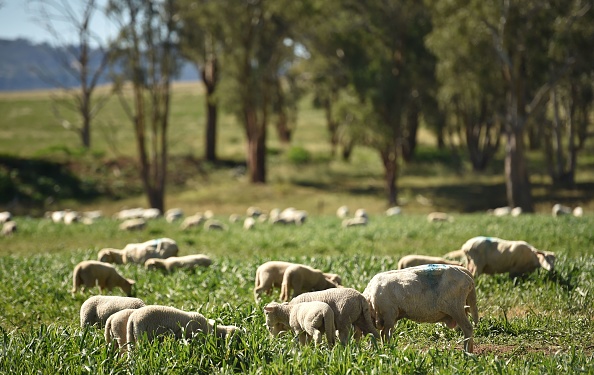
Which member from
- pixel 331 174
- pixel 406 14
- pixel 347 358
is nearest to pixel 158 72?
pixel 406 14

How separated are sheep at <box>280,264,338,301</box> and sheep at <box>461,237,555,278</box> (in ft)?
10.1

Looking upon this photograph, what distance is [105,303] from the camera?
32.9 feet

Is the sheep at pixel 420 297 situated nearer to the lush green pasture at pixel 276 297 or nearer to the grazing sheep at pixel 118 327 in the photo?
the lush green pasture at pixel 276 297

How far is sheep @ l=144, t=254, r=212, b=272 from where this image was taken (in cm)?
1573

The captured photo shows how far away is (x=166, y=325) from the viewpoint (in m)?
8.94

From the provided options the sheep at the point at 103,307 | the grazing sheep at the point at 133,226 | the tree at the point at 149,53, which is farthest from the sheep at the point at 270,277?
the tree at the point at 149,53

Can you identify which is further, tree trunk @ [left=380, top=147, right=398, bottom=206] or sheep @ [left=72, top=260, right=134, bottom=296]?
tree trunk @ [left=380, top=147, right=398, bottom=206]

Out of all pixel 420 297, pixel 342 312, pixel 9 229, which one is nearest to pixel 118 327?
pixel 342 312

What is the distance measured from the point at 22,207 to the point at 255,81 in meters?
15.7

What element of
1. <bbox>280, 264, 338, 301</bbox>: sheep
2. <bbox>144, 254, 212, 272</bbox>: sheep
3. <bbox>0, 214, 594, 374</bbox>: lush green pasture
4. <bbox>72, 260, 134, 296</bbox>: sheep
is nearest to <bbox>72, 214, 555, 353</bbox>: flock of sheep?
<bbox>0, 214, 594, 374</bbox>: lush green pasture

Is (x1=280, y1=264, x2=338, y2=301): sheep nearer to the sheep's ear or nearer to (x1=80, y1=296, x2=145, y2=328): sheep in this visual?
(x1=80, y1=296, x2=145, y2=328): sheep

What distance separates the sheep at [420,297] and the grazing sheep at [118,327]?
118 inches

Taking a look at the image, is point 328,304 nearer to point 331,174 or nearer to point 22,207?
point 22,207

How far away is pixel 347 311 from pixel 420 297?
993mm
